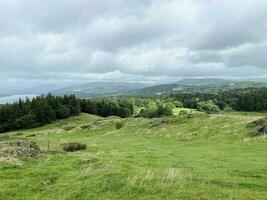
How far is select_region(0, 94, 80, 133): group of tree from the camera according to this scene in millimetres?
126562

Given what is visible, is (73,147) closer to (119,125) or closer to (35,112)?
(119,125)

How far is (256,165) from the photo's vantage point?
2303 cm

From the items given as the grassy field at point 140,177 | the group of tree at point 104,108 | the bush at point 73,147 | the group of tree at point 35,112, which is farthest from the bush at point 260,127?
the group of tree at point 104,108

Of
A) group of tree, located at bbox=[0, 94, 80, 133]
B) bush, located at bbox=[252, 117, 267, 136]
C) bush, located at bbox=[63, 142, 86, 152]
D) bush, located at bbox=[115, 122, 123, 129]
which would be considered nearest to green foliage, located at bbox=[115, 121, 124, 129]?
bush, located at bbox=[115, 122, 123, 129]

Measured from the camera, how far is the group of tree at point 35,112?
4983 inches

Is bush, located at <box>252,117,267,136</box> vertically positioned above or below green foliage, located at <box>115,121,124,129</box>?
above

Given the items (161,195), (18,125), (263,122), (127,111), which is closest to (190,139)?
(263,122)

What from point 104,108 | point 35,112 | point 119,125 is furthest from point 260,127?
point 104,108

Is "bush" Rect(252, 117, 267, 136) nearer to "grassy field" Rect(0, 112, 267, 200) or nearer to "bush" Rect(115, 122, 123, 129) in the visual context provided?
"grassy field" Rect(0, 112, 267, 200)

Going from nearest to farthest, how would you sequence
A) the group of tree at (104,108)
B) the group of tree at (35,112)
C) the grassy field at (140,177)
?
the grassy field at (140,177), the group of tree at (35,112), the group of tree at (104,108)

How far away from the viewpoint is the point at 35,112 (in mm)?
128625

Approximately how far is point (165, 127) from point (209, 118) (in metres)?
7.27

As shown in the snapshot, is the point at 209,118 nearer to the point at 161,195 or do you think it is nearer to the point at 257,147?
the point at 257,147

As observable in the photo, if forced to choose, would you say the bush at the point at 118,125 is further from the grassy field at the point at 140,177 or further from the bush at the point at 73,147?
the grassy field at the point at 140,177
